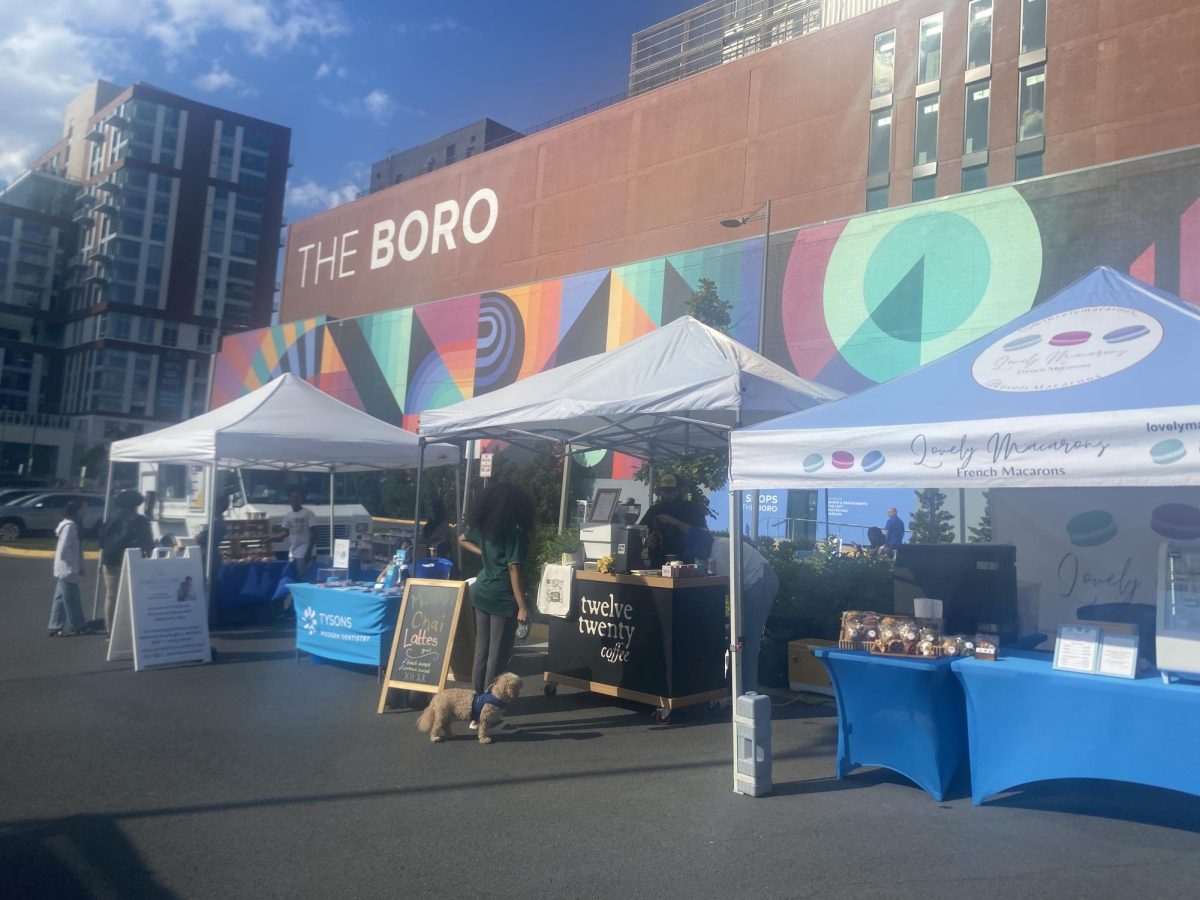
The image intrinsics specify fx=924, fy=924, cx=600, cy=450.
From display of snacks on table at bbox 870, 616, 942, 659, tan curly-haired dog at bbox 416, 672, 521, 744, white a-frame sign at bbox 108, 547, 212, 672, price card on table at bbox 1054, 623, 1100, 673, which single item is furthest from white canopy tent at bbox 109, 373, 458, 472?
price card on table at bbox 1054, 623, 1100, 673

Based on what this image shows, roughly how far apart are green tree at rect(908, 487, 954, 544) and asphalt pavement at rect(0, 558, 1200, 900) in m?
11.9

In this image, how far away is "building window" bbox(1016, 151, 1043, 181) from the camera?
2730 cm

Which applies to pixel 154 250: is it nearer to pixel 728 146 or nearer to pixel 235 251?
pixel 235 251

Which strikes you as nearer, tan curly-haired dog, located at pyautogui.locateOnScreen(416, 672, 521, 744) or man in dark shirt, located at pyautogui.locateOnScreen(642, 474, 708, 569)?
tan curly-haired dog, located at pyautogui.locateOnScreen(416, 672, 521, 744)

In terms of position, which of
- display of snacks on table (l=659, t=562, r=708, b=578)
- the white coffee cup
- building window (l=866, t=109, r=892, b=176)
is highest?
building window (l=866, t=109, r=892, b=176)

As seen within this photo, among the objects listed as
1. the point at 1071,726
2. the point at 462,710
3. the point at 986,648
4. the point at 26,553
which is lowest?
the point at 26,553

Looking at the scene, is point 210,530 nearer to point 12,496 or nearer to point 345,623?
point 345,623

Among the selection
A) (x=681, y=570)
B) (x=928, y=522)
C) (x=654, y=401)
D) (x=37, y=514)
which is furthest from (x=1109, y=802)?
(x=37, y=514)

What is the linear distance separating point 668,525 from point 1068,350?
341cm

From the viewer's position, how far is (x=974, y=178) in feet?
92.7

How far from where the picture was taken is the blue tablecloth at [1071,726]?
179 inches

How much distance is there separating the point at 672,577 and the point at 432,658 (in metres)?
1.98

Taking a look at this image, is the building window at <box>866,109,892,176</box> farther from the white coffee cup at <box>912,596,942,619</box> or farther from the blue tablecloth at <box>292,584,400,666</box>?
the white coffee cup at <box>912,596,942,619</box>

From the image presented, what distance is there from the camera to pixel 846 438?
5238mm
